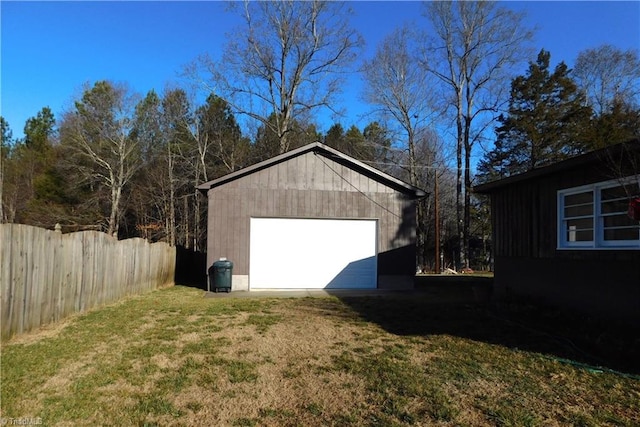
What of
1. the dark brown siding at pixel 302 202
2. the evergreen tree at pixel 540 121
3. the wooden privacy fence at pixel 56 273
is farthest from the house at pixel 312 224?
the evergreen tree at pixel 540 121

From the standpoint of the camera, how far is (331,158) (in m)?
14.1

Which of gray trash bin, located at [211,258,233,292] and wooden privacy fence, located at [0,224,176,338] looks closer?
wooden privacy fence, located at [0,224,176,338]

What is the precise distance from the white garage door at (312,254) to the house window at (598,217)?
613 centimetres

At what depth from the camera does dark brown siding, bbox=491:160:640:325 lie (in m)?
7.39

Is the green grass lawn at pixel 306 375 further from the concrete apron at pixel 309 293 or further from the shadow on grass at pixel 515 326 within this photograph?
the concrete apron at pixel 309 293

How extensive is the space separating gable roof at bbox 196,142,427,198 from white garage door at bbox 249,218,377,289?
142cm

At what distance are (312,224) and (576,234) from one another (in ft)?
23.9

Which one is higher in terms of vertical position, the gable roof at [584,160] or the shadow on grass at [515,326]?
the gable roof at [584,160]

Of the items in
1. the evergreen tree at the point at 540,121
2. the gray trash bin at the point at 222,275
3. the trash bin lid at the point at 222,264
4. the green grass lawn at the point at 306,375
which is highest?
the evergreen tree at the point at 540,121

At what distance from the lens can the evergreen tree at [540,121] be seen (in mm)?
27562

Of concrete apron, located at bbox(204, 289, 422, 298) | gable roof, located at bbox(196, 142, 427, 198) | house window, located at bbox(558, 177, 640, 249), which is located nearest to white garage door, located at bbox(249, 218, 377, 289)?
concrete apron, located at bbox(204, 289, 422, 298)

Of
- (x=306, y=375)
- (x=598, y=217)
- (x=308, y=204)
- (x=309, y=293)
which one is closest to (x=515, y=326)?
(x=598, y=217)

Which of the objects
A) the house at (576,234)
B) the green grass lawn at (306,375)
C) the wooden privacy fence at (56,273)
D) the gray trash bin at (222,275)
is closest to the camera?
the green grass lawn at (306,375)

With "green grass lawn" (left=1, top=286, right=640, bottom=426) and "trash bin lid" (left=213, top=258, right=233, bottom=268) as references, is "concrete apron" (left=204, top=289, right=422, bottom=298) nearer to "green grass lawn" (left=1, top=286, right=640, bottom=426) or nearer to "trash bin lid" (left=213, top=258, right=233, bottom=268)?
"trash bin lid" (left=213, top=258, right=233, bottom=268)
